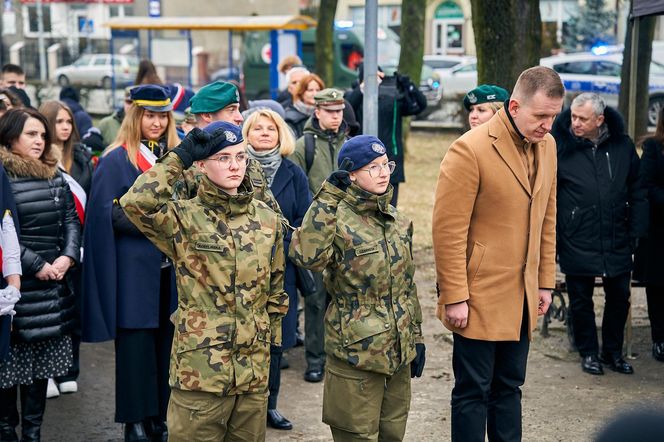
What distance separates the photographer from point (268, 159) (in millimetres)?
6156

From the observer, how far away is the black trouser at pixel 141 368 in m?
5.62

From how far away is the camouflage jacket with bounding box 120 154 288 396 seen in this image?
453cm

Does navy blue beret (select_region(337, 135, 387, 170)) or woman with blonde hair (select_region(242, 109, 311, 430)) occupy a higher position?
navy blue beret (select_region(337, 135, 387, 170))

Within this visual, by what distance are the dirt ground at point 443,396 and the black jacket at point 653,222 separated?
0.65m

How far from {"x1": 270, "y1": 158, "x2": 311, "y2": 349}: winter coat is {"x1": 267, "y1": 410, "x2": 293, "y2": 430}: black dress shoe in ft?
1.39

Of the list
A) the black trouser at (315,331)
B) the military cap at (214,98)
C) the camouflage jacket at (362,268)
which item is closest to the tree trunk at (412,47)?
the black trouser at (315,331)

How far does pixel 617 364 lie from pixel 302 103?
3.45m

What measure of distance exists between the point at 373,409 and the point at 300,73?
6027 mm

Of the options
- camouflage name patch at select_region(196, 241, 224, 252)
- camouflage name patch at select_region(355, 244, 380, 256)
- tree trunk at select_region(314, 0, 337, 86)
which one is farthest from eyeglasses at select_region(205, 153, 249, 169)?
tree trunk at select_region(314, 0, 337, 86)

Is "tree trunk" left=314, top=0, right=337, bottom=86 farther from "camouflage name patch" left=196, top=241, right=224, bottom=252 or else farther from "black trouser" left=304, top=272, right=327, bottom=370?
"camouflage name patch" left=196, top=241, right=224, bottom=252

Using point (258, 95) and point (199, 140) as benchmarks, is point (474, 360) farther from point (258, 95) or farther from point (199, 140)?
point (258, 95)

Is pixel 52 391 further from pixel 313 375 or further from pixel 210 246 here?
pixel 210 246

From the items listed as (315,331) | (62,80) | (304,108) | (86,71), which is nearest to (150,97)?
(315,331)

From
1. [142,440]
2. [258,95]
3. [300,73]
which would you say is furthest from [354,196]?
[258,95]
